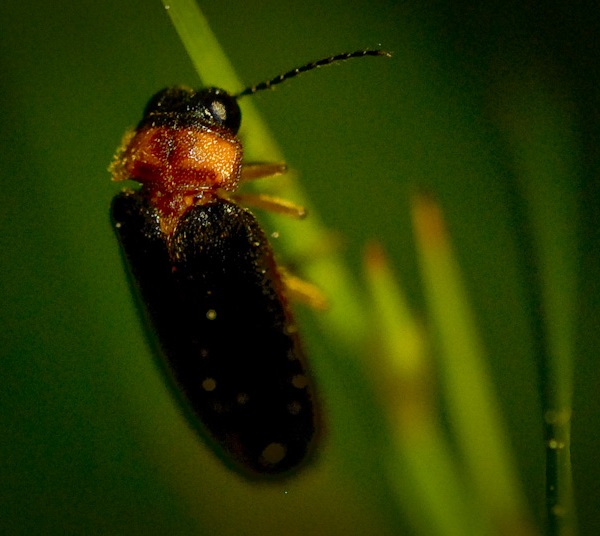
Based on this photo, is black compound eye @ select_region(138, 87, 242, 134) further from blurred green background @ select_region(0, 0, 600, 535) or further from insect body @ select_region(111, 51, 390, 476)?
blurred green background @ select_region(0, 0, 600, 535)

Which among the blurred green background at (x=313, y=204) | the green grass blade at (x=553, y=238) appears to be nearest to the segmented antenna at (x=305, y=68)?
the blurred green background at (x=313, y=204)

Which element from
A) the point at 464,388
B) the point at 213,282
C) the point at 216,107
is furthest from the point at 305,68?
the point at 464,388

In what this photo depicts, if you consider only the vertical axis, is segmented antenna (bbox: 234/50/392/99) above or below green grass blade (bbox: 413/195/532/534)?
above

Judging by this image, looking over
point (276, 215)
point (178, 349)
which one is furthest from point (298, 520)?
point (276, 215)

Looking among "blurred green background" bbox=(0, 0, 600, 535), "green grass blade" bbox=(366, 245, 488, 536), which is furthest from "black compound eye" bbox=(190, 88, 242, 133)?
"green grass blade" bbox=(366, 245, 488, 536)

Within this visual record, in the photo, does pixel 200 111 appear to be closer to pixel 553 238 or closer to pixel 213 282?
pixel 213 282

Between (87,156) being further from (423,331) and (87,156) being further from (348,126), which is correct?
(423,331)
